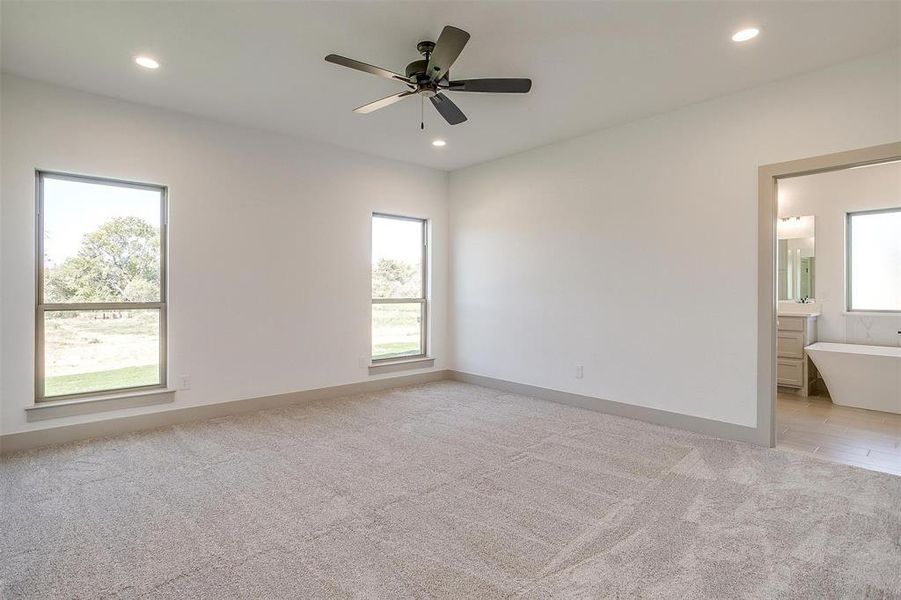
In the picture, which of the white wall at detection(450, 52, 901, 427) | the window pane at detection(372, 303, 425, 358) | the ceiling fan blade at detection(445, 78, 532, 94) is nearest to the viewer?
the ceiling fan blade at detection(445, 78, 532, 94)

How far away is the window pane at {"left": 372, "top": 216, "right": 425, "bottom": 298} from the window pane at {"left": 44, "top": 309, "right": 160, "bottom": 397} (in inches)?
97.2

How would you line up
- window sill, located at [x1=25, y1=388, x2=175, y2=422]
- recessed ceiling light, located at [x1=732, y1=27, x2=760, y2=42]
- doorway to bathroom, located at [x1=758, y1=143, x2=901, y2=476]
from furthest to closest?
doorway to bathroom, located at [x1=758, y1=143, x2=901, y2=476] → window sill, located at [x1=25, y1=388, x2=175, y2=422] → recessed ceiling light, located at [x1=732, y1=27, x2=760, y2=42]

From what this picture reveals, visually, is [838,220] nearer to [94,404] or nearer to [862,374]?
[862,374]

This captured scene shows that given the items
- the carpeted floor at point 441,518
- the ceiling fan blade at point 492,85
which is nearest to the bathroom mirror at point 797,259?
the carpeted floor at point 441,518

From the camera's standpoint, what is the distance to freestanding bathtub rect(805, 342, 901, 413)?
4.55m

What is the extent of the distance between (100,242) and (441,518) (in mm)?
3727

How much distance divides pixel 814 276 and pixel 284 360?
21.1 ft

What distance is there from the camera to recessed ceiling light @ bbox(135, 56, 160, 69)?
10.5 feet

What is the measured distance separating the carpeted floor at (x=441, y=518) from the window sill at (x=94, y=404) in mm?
301

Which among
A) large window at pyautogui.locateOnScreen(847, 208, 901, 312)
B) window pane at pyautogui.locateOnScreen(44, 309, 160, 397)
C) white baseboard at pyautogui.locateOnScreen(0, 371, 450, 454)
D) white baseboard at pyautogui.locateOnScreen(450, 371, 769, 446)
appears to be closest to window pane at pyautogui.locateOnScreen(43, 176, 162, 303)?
window pane at pyautogui.locateOnScreen(44, 309, 160, 397)

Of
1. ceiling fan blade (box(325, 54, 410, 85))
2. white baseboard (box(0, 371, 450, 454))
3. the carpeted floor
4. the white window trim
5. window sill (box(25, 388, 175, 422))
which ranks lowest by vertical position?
the carpeted floor

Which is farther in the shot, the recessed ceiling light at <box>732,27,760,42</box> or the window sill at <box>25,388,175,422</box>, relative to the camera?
the window sill at <box>25,388,175,422</box>

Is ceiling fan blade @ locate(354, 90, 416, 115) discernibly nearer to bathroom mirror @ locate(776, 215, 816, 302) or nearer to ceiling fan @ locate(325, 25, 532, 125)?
ceiling fan @ locate(325, 25, 532, 125)

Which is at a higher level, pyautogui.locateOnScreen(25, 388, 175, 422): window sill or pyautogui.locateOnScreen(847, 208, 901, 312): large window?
pyautogui.locateOnScreen(847, 208, 901, 312): large window
